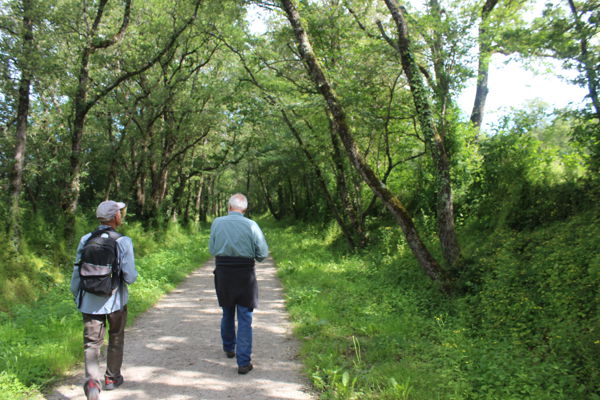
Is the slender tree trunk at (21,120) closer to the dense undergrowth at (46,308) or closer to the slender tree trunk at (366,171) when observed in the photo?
the dense undergrowth at (46,308)

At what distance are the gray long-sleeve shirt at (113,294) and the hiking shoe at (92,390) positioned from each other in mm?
635

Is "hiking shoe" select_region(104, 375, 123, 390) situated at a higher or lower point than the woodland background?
lower

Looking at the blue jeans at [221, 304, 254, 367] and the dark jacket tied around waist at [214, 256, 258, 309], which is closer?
the blue jeans at [221, 304, 254, 367]

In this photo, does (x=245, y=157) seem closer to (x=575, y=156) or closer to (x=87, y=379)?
(x=575, y=156)

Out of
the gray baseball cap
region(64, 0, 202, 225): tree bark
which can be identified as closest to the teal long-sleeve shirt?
the gray baseball cap

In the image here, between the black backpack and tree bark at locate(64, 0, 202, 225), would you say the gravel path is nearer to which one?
the black backpack

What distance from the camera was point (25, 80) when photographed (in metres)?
9.47

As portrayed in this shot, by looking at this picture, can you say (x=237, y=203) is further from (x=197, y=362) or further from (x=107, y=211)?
(x=197, y=362)

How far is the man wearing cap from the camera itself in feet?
12.2

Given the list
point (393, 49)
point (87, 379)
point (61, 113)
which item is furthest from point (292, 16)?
point (61, 113)

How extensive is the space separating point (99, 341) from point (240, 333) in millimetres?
1445

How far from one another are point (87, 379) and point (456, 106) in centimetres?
1034

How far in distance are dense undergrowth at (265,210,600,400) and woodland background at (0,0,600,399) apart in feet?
0.12

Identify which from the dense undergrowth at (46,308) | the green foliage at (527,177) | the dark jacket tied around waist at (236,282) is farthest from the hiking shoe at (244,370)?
the green foliage at (527,177)
